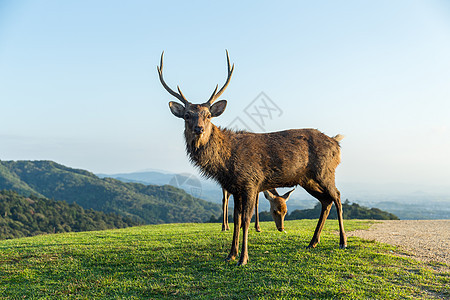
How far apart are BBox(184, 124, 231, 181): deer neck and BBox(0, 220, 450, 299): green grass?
189 centimetres

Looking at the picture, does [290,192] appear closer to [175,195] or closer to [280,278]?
[280,278]

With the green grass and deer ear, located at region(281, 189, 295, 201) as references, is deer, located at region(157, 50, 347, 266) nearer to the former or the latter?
the green grass

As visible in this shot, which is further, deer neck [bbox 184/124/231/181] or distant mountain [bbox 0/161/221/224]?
distant mountain [bbox 0/161/221/224]

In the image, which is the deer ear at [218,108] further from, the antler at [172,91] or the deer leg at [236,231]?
the deer leg at [236,231]

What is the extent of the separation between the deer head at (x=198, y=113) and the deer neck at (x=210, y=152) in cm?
3

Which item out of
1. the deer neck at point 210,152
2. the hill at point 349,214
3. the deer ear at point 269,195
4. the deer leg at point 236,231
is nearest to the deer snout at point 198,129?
the deer neck at point 210,152

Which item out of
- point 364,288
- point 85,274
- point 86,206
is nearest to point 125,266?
point 85,274

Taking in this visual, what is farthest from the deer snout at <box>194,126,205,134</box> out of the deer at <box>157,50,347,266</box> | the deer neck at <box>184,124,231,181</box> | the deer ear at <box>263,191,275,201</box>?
the deer ear at <box>263,191,275,201</box>

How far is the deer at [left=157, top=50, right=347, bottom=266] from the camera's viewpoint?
6926 millimetres

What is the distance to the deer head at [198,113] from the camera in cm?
665

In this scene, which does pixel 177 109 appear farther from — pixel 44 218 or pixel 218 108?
pixel 44 218

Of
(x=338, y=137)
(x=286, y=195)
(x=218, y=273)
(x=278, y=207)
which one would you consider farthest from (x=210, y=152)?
(x=286, y=195)

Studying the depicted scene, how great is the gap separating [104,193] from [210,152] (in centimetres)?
9110

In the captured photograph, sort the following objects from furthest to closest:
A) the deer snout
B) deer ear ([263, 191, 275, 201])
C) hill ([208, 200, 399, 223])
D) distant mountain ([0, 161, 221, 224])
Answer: distant mountain ([0, 161, 221, 224]) → hill ([208, 200, 399, 223]) → deer ear ([263, 191, 275, 201]) → the deer snout
